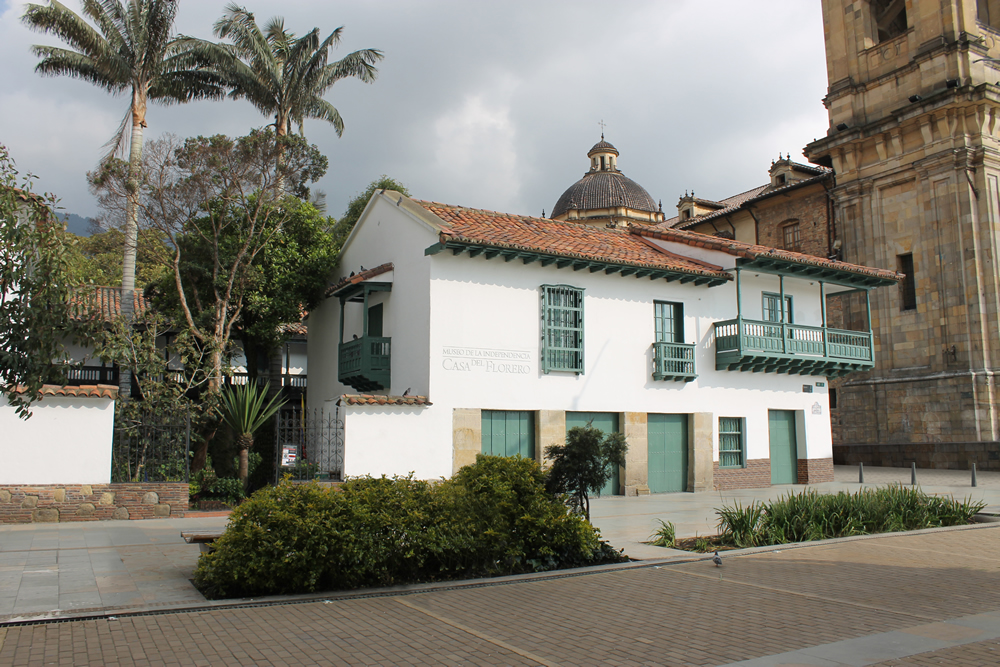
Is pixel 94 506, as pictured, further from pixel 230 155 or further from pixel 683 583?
pixel 683 583

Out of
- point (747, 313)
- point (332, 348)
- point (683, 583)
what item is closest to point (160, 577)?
point (683, 583)

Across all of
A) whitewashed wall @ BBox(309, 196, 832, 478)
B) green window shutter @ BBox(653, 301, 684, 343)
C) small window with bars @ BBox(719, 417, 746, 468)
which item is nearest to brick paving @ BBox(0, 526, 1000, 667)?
whitewashed wall @ BBox(309, 196, 832, 478)

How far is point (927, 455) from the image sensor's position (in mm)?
28391

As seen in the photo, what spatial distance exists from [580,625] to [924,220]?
28743mm

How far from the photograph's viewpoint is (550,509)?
9.41 metres

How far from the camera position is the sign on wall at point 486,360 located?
684 inches

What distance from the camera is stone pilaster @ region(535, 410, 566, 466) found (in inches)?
718

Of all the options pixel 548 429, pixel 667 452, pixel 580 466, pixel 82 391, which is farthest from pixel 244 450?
pixel 667 452

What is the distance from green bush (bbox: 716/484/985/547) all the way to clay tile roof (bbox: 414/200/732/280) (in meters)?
7.91

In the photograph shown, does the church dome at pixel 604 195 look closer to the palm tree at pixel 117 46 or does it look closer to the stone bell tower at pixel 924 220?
the stone bell tower at pixel 924 220

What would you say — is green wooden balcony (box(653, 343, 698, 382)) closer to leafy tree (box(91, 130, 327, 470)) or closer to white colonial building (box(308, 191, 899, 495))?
white colonial building (box(308, 191, 899, 495))

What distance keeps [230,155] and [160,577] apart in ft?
42.3

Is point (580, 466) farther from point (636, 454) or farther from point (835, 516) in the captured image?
point (636, 454)

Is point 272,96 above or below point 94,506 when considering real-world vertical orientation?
above
